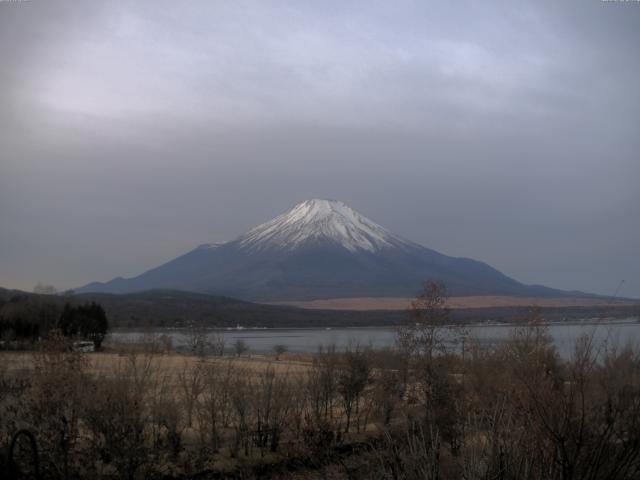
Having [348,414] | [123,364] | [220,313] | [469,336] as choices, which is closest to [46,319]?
[123,364]

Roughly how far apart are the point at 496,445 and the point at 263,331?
122058 mm

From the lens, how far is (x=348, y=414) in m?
23.1

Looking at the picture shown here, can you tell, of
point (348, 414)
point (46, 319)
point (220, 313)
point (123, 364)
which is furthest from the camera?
point (220, 313)

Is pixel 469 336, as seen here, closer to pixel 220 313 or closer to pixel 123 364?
pixel 123 364

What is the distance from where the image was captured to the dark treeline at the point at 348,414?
20.7 ft

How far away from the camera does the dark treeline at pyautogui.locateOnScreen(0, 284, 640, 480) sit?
Answer: 20.7 feet

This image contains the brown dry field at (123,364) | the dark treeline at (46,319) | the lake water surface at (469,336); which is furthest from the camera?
the dark treeline at (46,319)

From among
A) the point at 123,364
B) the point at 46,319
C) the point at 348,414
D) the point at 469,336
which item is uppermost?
the point at 469,336

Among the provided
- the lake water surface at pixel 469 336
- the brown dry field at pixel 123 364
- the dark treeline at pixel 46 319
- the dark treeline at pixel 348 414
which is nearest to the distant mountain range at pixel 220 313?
the lake water surface at pixel 469 336

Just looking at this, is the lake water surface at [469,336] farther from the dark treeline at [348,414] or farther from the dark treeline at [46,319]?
the dark treeline at [46,319]

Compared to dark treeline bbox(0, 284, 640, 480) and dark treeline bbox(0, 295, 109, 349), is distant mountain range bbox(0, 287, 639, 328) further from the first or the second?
dark treeline bbox(0, 284, 640, 480)

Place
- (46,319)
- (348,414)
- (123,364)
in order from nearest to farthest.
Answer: (348,414) < (123,364) < (46,319)

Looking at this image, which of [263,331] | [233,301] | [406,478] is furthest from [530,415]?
[233,301]

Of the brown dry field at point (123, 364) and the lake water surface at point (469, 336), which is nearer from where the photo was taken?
the lake water surface at point (469, 336)
